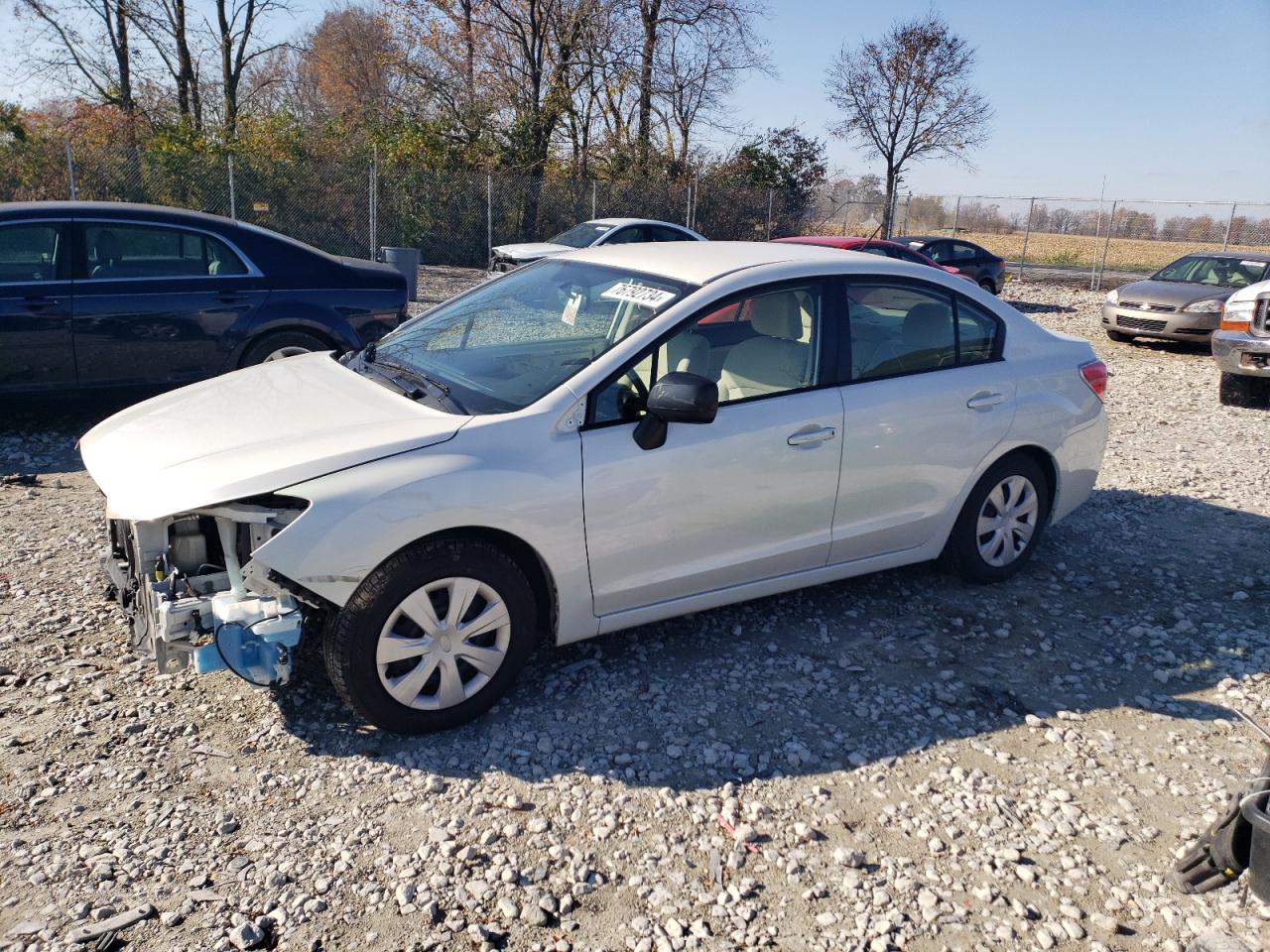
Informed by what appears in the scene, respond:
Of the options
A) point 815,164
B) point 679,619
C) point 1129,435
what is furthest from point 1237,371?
point 815,164

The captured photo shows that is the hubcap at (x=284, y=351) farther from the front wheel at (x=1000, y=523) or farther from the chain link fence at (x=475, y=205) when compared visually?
the chain link fence at (x=475, y=205)

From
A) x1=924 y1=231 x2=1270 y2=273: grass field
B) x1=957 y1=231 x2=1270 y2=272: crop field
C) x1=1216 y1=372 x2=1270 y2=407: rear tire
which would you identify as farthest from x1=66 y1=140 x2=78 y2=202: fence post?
x1=924 y1=231 x2=1270 y2=273: grass field

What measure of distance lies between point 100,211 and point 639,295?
4841mm

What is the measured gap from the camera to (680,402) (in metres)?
3.75

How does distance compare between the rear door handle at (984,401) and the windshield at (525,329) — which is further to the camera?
the rear door handle at (984,401)

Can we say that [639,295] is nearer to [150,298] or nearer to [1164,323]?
[150,298]

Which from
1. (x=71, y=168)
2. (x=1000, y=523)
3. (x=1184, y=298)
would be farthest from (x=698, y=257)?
(x=71, y=168)

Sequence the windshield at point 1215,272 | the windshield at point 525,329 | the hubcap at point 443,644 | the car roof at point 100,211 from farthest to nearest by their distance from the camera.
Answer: the windshield at point 1215,272, the car roof at point 100,211, the windshield at point 525,329, the hubcap at point 443,644

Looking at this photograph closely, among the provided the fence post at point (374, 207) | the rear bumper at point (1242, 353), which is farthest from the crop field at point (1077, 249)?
the rear bumper at point (1242, 353)

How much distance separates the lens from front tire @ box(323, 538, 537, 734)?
348cm

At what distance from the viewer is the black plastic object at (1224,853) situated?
2.64 meters

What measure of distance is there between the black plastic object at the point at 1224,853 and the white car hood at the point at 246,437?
2694 mm

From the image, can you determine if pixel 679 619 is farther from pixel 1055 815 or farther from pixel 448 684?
pixel 1055 815

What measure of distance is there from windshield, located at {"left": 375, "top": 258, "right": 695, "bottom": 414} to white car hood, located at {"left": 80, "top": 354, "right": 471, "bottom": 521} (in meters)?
0.28
